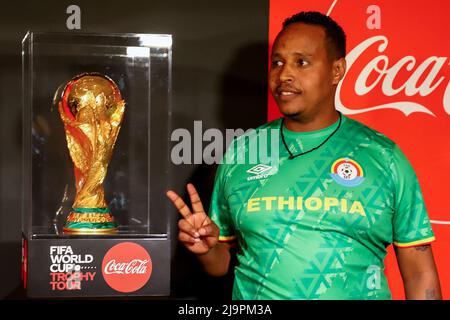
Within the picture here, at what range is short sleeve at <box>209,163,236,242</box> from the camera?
2.19 m

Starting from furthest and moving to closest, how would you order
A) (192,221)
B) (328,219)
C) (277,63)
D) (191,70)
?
(191,70) → (277,63) → (328,219) → (192,221)

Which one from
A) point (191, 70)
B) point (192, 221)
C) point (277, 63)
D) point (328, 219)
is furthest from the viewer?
point (191, 70)

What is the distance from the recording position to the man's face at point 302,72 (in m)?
2.05

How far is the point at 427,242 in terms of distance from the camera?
2014 mm

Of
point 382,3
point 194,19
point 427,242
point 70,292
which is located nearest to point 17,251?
point 70,292

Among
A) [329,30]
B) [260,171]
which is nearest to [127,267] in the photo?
[260,171]

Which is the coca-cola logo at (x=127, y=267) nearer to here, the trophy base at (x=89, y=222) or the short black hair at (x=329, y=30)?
the trophy base at (x=89, y=222)

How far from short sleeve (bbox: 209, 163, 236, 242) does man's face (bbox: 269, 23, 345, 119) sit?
0.29 meters

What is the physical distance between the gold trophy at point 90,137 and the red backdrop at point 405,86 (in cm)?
85

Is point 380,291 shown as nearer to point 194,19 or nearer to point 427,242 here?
point 427,242

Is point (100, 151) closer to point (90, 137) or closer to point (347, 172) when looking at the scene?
point (90, 137)

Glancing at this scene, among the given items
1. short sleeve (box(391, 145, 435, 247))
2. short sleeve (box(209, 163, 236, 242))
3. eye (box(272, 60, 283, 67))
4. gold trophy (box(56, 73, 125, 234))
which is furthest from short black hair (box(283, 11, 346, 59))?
gold trophy (box(56, 73, 125, 234))

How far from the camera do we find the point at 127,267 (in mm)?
2080

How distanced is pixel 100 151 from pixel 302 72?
0.66 m
